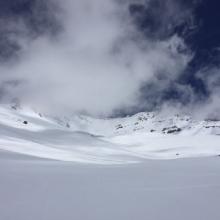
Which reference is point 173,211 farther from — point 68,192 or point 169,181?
point 169,181

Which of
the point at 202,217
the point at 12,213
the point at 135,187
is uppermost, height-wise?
the point at 135,187

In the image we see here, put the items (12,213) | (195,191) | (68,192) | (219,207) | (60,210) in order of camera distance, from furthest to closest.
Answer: (195,191) < (68,192) < (219,207) < (60,210) < (12,213)

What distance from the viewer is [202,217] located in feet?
13.5

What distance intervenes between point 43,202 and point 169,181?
392 cm

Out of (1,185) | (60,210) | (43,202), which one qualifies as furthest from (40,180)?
(60,210)

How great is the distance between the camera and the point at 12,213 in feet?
13.1

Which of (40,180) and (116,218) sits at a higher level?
(40,180)

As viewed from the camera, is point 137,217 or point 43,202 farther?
point 43,202

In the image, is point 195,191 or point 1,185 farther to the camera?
point 195,191

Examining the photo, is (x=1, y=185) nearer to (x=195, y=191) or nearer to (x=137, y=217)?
(x=137, y=217)

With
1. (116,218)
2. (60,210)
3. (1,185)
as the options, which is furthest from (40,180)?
(116,218)

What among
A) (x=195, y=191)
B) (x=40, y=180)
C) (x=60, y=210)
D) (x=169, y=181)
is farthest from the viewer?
(x=169, y=181)

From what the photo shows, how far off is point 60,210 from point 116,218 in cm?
85

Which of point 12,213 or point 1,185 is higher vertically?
point 1,185
